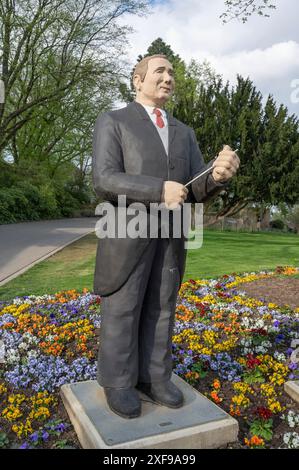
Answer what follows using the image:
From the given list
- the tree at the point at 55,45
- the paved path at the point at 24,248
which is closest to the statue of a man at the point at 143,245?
the paved path at the point at 24,248

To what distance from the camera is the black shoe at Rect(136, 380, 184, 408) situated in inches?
106

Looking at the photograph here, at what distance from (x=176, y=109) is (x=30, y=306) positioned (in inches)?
682

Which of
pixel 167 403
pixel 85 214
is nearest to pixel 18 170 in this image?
pixel 85 214

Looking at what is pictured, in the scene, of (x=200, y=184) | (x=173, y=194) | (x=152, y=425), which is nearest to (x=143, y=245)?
(x=173, y=194)

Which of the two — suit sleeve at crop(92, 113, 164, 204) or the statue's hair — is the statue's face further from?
suit sleeve at crop(92, 113, 164, 204)

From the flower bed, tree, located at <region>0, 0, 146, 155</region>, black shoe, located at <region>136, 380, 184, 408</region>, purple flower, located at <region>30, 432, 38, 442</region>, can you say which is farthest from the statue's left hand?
tree, located at <region>0, 0, 146, 155</region>

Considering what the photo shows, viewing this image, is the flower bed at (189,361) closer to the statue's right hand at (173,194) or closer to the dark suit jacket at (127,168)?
the dark suit jacket at (127,168)

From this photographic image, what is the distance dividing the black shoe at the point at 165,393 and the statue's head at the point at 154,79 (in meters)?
1.80

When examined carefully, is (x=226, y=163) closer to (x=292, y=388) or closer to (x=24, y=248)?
(x=292, y=388)

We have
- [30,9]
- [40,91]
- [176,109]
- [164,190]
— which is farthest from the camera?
[176,109]

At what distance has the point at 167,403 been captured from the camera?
106 inches

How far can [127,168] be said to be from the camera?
99.3 inches

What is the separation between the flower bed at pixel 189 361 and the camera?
2896mm

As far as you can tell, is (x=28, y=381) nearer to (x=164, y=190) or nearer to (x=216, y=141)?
(x=164, y=190)
